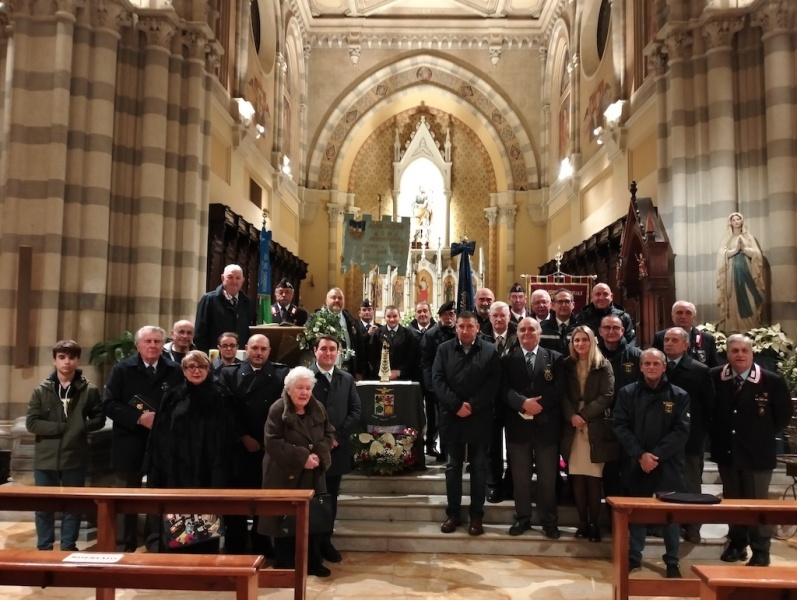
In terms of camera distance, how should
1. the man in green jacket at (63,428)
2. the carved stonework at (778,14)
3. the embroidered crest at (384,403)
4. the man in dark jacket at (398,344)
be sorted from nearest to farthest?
the man in green jacket at (63,428)
the embroidered crest at (384,403)
the man in dark jacket at (398,344)
the carved stonework at (778,14)

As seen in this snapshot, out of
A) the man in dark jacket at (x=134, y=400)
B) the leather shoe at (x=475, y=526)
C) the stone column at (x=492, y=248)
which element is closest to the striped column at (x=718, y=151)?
the leather shoe at (x=475, y=526)

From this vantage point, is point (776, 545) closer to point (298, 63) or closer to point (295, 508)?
point (295, 508)

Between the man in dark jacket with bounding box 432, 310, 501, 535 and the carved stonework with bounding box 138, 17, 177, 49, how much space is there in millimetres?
5893

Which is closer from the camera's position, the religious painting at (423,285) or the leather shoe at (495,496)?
the leather shoe at (495,496)

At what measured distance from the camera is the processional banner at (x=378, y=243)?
6633 mm

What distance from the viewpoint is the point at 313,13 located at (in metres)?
17.4

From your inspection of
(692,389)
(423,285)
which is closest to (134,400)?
(692,389)

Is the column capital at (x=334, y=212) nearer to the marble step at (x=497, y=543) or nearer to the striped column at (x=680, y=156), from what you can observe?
the striped column at (x=680, y=156)

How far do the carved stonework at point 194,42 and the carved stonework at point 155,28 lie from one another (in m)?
0.49

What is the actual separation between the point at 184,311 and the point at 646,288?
20.5ft

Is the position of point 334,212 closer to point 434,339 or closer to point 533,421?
point 434,339

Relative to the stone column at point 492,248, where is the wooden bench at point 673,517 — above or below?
below

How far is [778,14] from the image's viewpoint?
25.3 ft

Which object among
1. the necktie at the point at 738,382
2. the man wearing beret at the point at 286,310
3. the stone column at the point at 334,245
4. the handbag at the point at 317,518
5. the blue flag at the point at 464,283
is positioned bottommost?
the handbag at the point at 317,518
